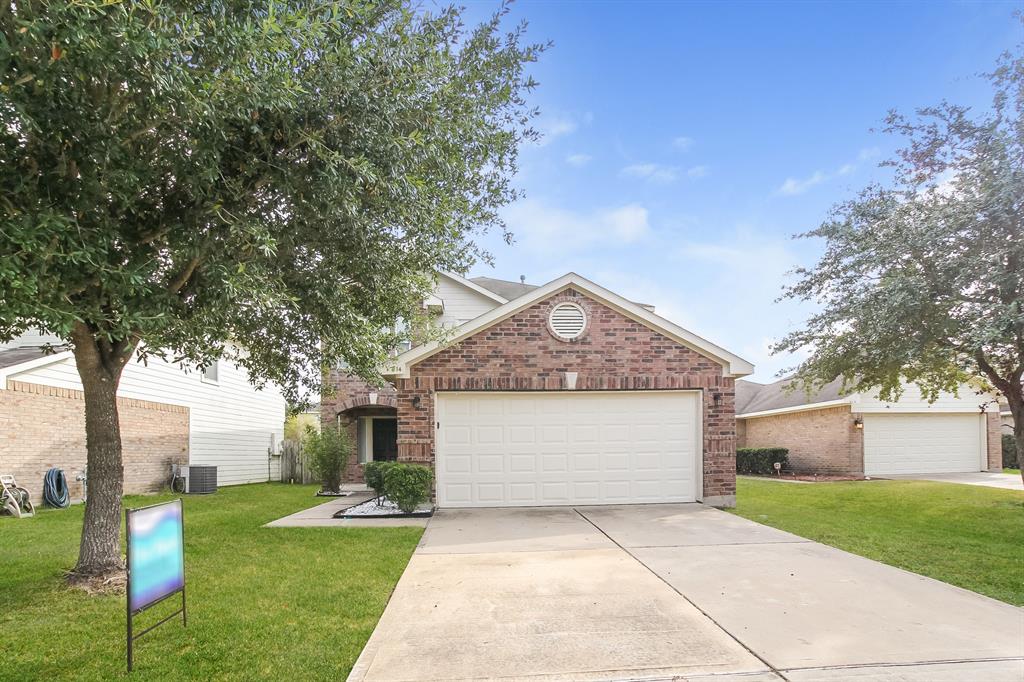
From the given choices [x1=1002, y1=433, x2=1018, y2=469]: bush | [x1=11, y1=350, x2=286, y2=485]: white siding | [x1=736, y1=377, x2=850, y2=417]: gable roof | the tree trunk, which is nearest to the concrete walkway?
[x1=736, y1=377, x2=850, y2=417]: gable roof

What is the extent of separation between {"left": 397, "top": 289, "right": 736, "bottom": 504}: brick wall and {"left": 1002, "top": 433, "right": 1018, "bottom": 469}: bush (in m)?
18.3

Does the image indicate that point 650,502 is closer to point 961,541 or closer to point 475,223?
point 961,541

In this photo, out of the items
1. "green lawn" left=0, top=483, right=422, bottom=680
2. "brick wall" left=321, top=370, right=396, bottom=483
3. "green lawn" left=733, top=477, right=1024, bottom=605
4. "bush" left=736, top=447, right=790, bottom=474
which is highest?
"brick wall" left=321, top=370, right=396, bottom=483

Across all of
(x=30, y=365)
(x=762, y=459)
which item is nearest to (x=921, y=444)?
(x=762, y=459)

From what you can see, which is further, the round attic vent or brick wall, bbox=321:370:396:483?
brick wall, bbox=321:370:396:483

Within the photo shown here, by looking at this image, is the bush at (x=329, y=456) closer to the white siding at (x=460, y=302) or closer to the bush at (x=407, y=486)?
the white siding at (x=460, y=302)

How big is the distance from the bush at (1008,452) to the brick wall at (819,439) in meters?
7.83

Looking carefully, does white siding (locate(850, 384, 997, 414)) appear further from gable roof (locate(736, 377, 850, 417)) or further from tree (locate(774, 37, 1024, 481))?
tree (locate(774, 37, 1024, 481))

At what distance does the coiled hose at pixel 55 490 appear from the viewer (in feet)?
39.1

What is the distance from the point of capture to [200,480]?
53.7 feet

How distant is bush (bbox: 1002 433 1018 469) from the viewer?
2292 cm

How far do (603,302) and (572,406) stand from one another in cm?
206

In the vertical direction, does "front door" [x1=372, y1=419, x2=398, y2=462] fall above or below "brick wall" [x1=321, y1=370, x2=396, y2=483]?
below

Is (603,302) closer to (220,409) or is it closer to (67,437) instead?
(67,437)
